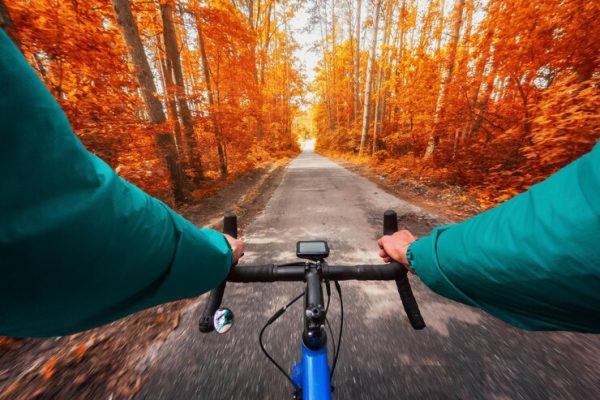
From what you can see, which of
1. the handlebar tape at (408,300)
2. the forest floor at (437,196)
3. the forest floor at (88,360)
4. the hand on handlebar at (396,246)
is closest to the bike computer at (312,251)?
the hand on handlebar at (396,246)

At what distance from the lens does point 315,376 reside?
0.84 meters

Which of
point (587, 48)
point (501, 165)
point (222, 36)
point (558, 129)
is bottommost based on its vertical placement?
point (501, 165)

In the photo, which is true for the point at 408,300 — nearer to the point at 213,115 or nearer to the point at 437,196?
the point at 437,196

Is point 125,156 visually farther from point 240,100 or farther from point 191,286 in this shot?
point 240,100

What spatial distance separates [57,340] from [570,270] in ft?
10.9

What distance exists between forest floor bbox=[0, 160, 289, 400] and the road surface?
15 cm

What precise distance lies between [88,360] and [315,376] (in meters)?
2.13

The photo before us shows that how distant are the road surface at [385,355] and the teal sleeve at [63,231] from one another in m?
1.54

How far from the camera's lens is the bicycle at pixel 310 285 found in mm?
887

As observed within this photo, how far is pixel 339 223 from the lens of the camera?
16.6 feet

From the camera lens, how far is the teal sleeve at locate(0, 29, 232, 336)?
43 centimetres

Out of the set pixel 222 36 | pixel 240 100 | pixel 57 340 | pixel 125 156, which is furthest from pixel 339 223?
pixel 240 100

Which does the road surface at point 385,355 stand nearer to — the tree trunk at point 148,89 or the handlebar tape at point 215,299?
the handlebar tape at point 215,299

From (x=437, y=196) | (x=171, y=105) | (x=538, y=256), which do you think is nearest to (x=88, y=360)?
(x=538, y=256)
